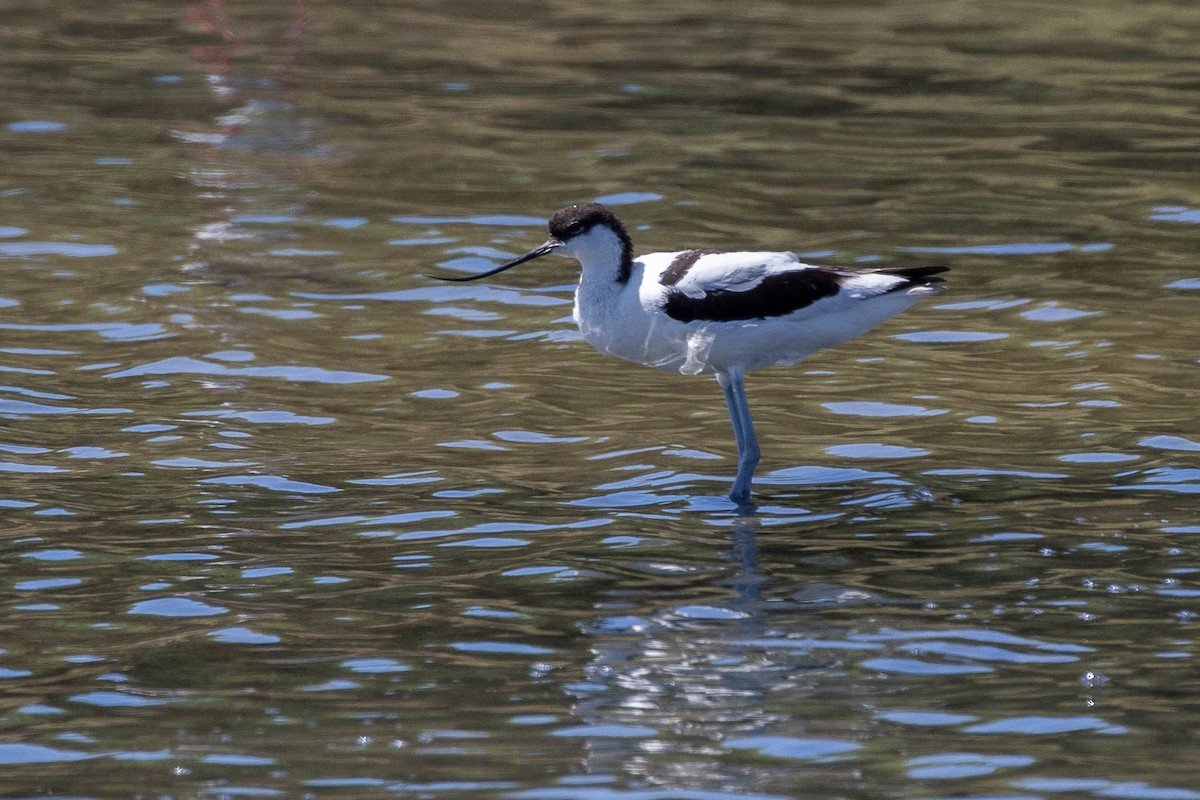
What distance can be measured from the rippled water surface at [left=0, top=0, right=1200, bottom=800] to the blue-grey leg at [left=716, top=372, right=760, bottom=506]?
5.0 inches

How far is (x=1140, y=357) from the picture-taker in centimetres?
1152

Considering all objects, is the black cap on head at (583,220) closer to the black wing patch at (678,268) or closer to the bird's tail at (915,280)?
the black wing patch at (678,268)

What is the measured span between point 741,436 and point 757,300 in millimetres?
764

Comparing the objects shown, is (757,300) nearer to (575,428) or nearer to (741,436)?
(741,436)

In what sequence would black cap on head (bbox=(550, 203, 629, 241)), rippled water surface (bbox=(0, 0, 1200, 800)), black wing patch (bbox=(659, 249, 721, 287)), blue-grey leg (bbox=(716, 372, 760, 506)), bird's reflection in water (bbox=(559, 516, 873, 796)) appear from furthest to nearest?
1. black cap on head (bbox=(550, 203, 629, 241))
2. blue-grey leg (bbox=(716, 372, 760, 506))
3. black wing patch (bbox=(659, 249, 721, 287))
4. rippled water surface (bbox=(0, 0, 1200, 800))
5. bird's reflection in water (bbox=(559, 516, 873, 796))

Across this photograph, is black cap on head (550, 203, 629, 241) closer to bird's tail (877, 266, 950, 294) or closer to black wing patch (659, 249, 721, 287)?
black wing patch (659, 249, 721, 287)

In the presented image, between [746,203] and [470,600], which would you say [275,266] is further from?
[470,600]

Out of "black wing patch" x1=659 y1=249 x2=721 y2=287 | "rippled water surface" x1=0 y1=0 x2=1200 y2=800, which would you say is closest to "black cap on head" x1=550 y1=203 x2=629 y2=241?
"black wing patch" x1=659 y1=249 x2=721 y2=287

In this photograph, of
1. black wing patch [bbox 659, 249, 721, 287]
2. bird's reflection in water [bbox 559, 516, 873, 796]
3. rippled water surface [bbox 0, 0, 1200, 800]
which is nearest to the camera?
bird's reflection in water [bbox 559, 516, 873, 796]

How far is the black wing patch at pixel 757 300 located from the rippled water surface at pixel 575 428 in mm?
965

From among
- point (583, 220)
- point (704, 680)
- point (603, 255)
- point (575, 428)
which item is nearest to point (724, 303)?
point (603, 255)

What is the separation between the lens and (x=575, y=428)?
1041 centimetres

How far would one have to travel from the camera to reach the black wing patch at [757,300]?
28.1 feet

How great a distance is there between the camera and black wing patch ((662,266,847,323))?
8555 millimetres
